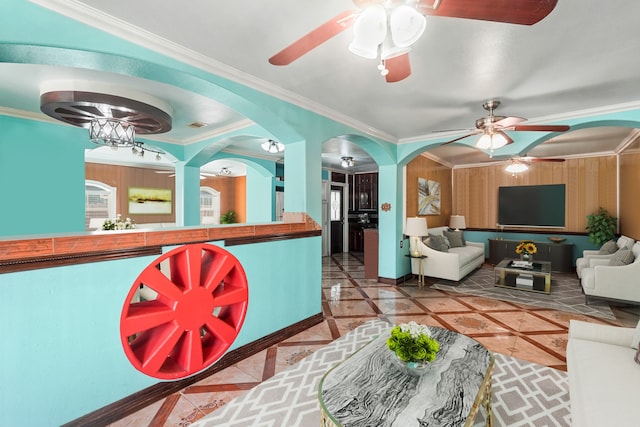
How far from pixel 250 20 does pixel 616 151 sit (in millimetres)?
7558

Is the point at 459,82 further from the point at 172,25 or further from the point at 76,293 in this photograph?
the point at 76,293

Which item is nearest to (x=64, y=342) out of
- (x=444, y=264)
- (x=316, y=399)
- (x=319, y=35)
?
(x=316, y=399)

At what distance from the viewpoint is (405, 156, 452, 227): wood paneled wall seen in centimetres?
545

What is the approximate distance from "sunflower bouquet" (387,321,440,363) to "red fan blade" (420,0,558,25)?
5.14ft

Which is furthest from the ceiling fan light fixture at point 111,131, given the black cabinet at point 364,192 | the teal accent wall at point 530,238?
the teal accent wall at point 530,238

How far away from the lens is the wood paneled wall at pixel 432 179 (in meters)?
5.45

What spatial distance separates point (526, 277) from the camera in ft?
15.7

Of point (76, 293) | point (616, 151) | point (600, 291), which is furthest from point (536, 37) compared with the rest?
point (616, 151)

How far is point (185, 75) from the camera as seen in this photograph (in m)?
2.17

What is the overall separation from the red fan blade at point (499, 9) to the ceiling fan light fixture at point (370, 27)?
0.16m

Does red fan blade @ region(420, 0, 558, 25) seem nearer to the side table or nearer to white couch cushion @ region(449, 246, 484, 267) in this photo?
the side table

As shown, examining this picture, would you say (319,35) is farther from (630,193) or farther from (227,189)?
(227,189)

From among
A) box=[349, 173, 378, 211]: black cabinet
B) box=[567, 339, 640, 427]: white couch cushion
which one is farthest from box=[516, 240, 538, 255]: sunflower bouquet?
box=[349, 173, 378, 211]: black cabinet

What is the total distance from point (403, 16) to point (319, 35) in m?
0.37
